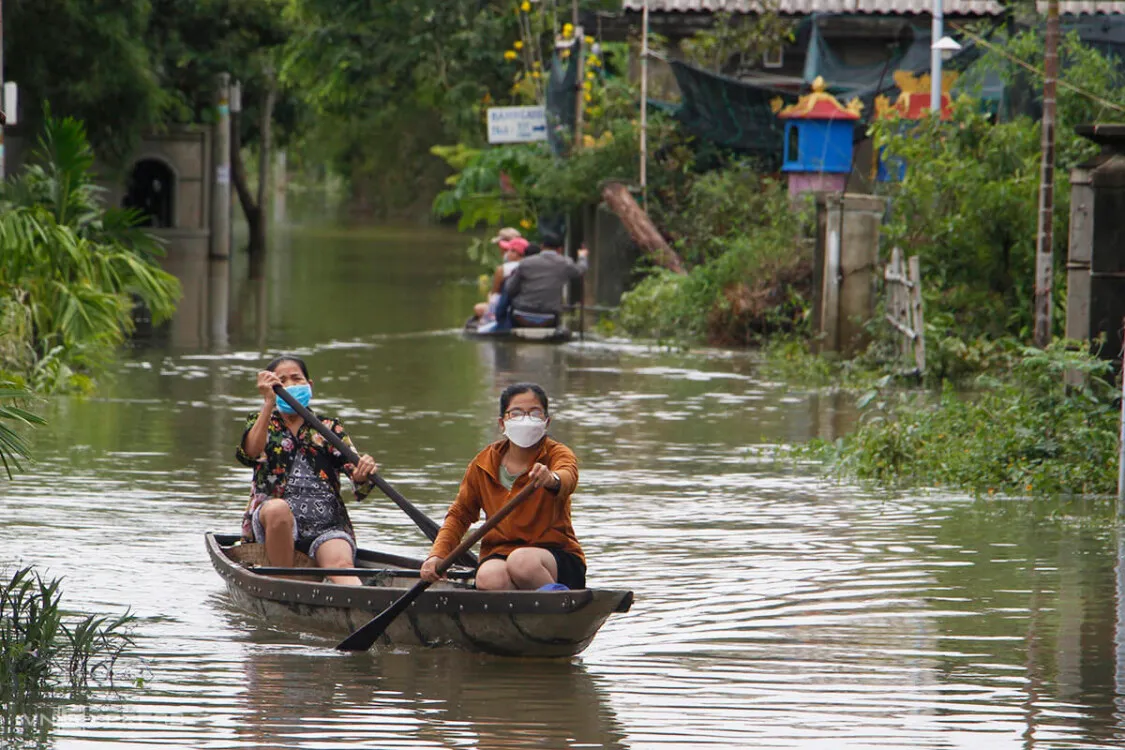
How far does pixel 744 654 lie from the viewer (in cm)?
898

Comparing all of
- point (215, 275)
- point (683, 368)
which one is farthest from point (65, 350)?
point (215, 275)

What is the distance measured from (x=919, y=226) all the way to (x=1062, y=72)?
2.20m

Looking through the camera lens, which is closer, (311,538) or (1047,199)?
(311,538)

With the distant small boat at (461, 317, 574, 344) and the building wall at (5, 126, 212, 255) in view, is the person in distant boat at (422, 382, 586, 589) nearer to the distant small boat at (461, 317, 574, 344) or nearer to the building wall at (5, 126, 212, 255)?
the distant small boat at (461, 317, 574, 344)

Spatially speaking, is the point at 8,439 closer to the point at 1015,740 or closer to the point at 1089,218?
the point at 1015,740

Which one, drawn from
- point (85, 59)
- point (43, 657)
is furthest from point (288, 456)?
point (85, 59)

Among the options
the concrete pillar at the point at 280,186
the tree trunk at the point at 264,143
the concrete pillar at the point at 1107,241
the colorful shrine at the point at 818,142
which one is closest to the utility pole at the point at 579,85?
the colorful shrine at the point at 818,142

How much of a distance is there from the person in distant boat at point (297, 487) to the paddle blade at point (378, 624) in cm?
89

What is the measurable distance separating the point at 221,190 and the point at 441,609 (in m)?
38.1

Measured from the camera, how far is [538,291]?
25031mm

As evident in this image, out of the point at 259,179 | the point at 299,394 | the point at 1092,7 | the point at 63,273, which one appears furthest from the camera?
the point at 259,179

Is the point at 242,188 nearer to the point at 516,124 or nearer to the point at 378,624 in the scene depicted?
the point at 516,124

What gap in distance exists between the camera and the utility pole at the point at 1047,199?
1819 centimetres

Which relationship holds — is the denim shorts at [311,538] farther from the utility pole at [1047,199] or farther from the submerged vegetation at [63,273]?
the utility pole at [1047,199]
